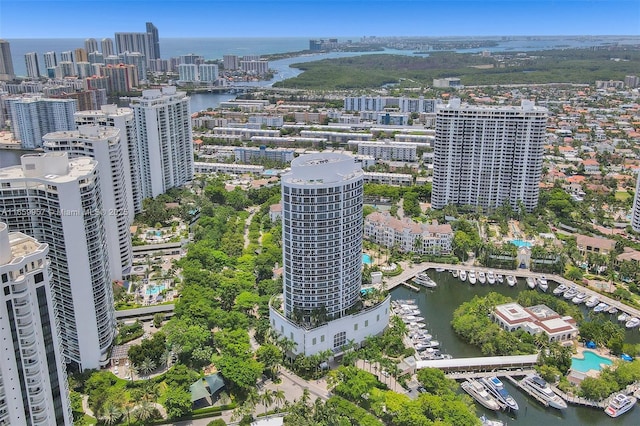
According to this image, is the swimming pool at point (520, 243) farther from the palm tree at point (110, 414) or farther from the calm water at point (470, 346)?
the palm tree at point (110, 414)

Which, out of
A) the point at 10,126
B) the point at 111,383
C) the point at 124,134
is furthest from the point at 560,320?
the point at 10,126

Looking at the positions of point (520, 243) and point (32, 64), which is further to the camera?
point (32, 64)

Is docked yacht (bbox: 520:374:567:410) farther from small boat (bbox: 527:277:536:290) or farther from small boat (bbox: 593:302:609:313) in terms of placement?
small boat (bbox: 527:277:536:290)

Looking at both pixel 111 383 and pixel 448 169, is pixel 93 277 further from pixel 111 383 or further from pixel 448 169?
pixel 448 169

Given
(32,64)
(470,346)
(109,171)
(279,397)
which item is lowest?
(470,346)

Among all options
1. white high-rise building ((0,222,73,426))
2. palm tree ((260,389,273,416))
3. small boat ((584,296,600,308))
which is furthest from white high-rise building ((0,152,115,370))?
small boat ((584,296,600,308))

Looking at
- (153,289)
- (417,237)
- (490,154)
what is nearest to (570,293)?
(417,237)

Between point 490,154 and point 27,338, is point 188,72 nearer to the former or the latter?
point 490,154
